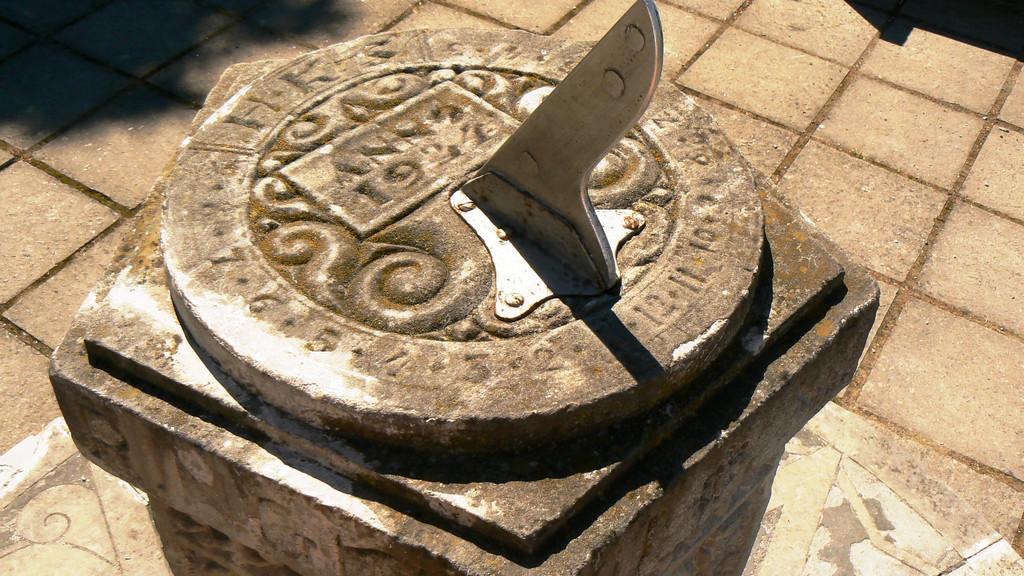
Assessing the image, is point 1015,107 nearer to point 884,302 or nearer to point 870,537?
point 884,302

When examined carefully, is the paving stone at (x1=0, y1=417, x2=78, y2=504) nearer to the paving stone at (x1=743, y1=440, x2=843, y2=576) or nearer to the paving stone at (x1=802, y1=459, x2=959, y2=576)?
the paving stone at (x1=743, y1=440, x2=843, y2=576)

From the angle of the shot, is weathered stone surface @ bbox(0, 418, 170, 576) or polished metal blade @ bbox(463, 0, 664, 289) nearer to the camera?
polished metal blade @ bbox(463, 0, 664, 289)

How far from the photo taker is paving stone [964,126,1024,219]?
11.2 ft

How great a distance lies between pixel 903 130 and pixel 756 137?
562 millimetres

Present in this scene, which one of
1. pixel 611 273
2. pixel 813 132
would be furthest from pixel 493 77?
pixel 813 132

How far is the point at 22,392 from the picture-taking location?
2717 mm

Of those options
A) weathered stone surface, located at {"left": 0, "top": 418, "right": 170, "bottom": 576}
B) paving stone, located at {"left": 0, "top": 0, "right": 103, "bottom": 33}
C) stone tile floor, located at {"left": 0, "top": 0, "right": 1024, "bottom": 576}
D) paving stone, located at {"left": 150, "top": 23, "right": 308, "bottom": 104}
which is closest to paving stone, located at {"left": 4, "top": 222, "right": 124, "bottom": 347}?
stone tile floor, located at {"left": 0, "top": 0, "right": 1024, "bottom": 576}

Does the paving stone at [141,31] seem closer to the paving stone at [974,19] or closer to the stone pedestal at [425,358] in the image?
the stone pedestal at [425,358]

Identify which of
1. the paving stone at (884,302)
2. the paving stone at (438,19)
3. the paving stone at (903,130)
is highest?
the paving stone at (438,19)

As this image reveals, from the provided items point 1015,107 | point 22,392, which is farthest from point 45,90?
point 1015,107

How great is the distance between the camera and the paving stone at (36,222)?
3.02 m

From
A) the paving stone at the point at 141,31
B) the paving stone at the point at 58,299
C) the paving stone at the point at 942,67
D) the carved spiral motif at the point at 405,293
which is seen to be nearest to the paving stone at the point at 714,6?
the paving stone at the point at 942,67

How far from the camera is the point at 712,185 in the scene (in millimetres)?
2000

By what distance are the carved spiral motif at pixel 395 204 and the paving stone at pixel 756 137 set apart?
1.46 metres
